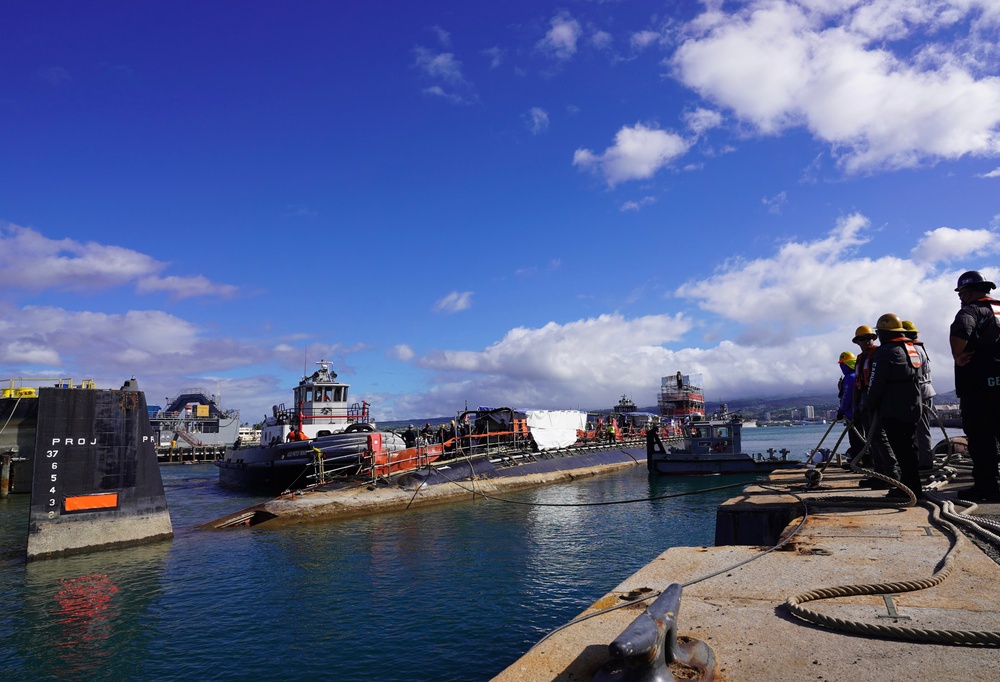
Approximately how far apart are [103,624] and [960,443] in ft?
68.1

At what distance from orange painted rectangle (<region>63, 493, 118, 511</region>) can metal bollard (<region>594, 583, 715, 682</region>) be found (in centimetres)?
1740

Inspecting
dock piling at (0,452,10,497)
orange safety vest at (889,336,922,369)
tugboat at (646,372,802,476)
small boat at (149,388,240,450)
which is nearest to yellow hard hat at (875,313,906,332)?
orange safety vest at (889,336,922,369)

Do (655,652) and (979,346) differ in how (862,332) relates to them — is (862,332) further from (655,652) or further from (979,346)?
(655,652)

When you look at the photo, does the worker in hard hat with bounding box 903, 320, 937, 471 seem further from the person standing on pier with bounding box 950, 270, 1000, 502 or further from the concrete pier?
the concrete pier

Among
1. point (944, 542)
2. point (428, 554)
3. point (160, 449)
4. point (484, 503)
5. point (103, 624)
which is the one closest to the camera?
point (944, 542)

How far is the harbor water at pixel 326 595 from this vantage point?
8.61m

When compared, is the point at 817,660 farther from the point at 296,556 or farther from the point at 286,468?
the point at 286,468

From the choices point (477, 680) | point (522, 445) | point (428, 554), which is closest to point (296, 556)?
point (428, 554)

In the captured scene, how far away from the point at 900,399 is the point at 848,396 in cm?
585

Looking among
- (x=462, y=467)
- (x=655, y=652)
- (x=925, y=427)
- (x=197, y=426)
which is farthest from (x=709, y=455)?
(x=197, y=426)

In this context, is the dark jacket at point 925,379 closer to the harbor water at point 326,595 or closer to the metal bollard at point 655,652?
the harbor water at point 326,595

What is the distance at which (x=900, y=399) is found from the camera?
24.2 ft

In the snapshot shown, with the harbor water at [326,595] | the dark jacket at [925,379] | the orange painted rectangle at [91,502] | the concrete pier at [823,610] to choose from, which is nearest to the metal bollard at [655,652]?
the concrete pier at [823,610]

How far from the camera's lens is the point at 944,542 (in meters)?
5.15
